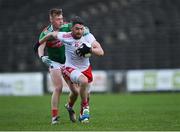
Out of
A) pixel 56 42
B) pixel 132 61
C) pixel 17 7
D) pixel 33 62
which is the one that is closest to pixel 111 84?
pixel 132 61

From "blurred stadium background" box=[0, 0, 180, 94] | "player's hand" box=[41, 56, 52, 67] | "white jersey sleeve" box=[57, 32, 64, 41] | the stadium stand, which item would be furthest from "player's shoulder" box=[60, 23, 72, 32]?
the stadium stand

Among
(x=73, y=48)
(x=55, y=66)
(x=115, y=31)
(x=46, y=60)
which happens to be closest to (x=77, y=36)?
(x=73, y=48)

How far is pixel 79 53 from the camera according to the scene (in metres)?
12.3

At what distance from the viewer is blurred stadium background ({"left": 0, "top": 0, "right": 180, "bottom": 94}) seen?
34.6m

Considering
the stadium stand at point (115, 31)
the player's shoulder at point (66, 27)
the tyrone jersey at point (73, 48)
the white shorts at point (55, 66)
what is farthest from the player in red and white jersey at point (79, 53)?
the stadium stand at point (115, 31)

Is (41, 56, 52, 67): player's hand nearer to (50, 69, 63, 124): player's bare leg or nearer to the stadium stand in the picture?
(50, 69, 63, 124): player's bare leg

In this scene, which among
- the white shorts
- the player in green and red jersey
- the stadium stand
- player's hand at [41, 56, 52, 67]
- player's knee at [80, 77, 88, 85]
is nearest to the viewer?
player's knee at [80, 77, 88, 85]

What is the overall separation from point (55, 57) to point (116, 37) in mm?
22645

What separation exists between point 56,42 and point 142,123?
258cm

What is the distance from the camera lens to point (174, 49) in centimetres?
3456

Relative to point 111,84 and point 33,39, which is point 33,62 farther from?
point 111,84

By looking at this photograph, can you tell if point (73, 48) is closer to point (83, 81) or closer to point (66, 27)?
point (66, 27)

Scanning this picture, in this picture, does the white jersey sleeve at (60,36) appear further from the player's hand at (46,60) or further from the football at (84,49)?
the player's hand at (46,60)

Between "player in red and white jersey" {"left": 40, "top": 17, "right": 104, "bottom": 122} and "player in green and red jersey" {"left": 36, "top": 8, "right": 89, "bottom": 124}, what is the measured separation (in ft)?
0.63
